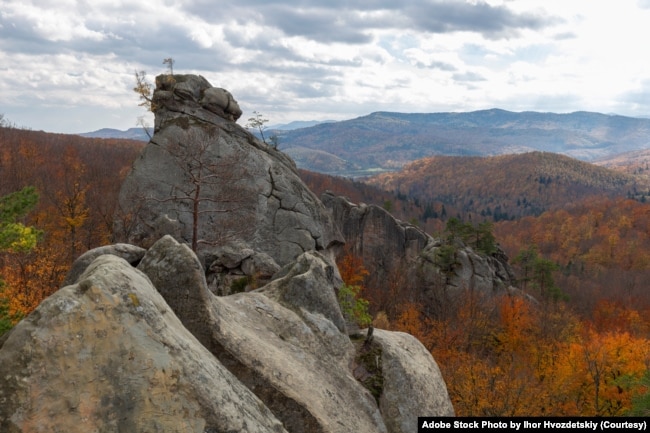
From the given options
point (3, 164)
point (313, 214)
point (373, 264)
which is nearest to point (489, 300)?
point (373, 264)

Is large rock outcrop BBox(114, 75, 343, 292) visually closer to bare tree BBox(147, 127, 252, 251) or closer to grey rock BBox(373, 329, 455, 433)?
bare tree BBox(147, 127, 252, 251)

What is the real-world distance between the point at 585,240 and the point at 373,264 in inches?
4491

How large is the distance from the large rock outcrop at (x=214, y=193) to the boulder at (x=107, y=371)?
840 inches

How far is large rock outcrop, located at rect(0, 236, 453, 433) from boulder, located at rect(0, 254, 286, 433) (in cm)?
1

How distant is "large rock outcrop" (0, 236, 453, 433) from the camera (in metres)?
5.93

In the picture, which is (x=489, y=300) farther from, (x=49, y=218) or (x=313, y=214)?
(x=49, y=218)

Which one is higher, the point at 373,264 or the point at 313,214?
the point at 313,214

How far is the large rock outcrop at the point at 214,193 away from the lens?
30203 mm

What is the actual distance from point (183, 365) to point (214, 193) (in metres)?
26.2

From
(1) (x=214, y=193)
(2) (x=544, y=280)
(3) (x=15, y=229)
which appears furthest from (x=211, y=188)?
(2) (x=544, y=280)

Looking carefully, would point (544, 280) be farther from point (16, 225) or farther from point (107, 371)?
point (107, 371)

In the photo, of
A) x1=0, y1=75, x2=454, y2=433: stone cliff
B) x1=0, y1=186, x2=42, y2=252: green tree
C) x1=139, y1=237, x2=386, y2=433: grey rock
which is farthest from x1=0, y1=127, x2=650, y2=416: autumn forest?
x1=0, y1=75, x2=454, y2=433: stone cliff

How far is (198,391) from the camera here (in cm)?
680

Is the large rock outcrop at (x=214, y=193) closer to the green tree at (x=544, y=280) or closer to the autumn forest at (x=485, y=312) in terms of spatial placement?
the autumn forest at (x=485, y=312)
